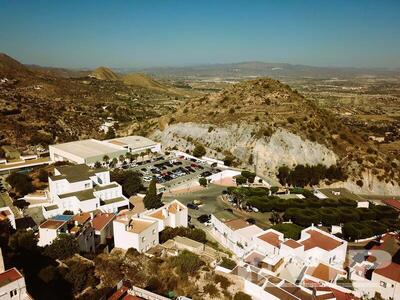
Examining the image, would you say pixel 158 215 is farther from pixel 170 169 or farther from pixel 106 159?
pixel 106 159

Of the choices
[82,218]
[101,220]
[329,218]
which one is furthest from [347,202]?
[82,218]

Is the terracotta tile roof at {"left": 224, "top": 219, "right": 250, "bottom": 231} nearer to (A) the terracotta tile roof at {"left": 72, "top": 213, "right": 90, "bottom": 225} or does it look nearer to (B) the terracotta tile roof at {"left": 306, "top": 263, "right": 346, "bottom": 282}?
(B) the terracotta tile roof at {"left": 306, "top": 263, "right": 346, "bottom": 282}

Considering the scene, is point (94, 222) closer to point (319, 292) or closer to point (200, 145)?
point (319, 292)

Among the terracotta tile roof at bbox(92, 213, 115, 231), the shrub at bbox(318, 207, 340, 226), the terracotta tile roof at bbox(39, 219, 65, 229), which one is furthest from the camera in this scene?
the shrub at bbox(318, 207, 340, 226)

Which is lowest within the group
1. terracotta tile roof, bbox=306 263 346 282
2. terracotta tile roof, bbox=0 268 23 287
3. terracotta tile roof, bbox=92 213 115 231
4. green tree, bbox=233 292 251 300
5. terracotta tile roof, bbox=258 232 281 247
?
terracotta tile roof, bbox=306 263 346 282

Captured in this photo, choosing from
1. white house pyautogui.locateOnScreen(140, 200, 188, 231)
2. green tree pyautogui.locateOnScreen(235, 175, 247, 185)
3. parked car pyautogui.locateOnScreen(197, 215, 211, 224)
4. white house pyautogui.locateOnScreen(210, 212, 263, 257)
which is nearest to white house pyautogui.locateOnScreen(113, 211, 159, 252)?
white house pyautogui.locateOnScreen(140, 200, 188, 231)

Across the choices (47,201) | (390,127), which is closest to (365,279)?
(47,201)

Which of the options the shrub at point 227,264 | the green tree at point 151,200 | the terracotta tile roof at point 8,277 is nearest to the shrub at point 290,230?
the shrub at point 227,264
